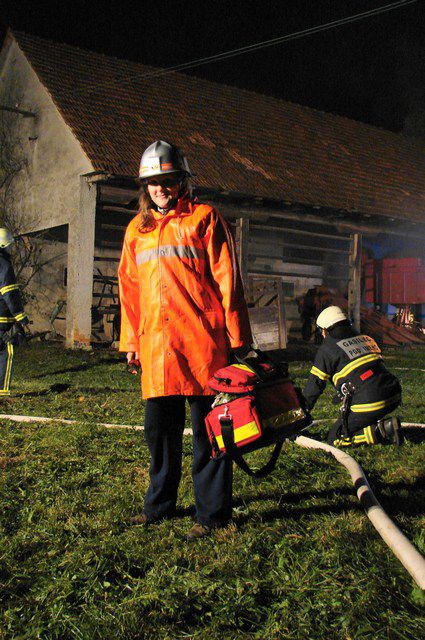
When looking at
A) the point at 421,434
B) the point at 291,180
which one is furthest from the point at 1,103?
the point at 421,434

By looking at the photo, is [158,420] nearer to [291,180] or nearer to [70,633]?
[70,633]

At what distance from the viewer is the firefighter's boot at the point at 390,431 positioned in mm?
4660

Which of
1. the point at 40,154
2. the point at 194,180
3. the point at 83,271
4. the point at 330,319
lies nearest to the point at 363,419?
the point at 330,319

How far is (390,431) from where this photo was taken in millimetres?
4750

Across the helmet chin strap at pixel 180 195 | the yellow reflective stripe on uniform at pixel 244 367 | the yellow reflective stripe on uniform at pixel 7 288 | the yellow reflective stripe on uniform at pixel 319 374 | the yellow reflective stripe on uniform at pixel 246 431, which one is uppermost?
the helmet chin strap at pixel 180 195

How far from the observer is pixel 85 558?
106 inches

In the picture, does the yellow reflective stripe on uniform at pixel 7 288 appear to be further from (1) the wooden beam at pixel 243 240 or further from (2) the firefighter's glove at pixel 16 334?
(1) the wooden beam at pixel 243 240

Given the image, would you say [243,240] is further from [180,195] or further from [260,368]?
[260,368]

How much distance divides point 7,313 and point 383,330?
12.7m

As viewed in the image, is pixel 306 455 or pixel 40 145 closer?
pixel 306 455

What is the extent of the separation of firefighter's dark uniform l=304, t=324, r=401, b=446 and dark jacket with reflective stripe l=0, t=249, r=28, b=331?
4174mm

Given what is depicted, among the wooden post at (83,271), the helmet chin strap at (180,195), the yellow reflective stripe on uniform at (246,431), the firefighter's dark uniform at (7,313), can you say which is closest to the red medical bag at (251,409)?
the yellow reflective stripe on uniform at (246,431)

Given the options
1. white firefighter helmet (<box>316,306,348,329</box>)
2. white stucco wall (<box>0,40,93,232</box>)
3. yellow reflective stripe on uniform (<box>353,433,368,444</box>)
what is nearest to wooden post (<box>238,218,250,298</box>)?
white stucco wall (<box>0,40,93,232</box>)

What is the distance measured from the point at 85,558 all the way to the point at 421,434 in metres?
3.54
